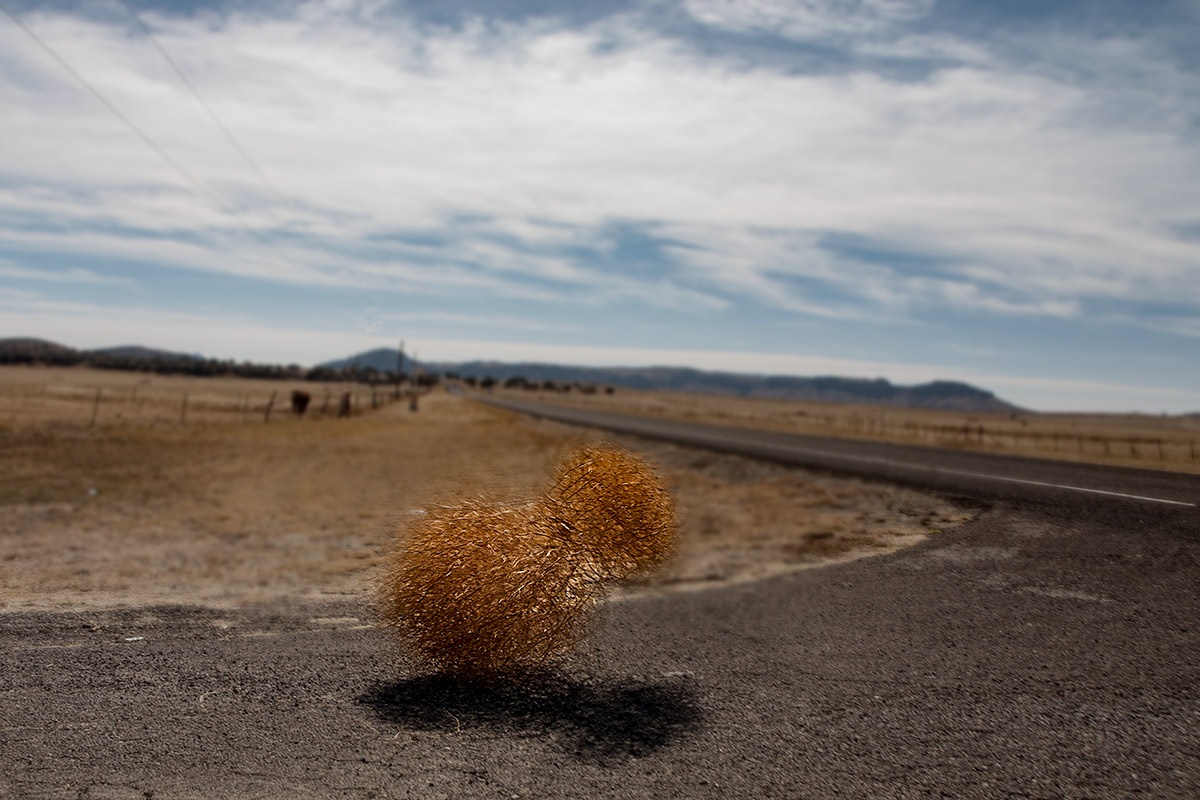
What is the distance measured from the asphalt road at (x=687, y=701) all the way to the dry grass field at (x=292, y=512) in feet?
2.89

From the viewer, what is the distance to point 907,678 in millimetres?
5727

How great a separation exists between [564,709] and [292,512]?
11742mm

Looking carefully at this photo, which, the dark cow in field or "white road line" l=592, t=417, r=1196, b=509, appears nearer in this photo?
"white road line" l=592, t=417, r=1196, b=509

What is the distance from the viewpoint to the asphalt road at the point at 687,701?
14.6ft

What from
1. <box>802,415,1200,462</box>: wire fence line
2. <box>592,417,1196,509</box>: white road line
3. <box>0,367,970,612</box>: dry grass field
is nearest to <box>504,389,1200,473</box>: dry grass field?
<box>802,415,1200,462</box>: wire fence line

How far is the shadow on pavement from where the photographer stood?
4926 mm

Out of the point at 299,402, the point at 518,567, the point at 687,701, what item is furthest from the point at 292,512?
the point at 299,402

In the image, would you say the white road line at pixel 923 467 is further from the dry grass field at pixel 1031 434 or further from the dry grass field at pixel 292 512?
the dry grass field at pixel 1031 434

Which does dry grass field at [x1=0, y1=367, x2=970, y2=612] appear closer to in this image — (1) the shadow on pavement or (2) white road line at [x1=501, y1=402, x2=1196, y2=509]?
(1) the shadow on pavement

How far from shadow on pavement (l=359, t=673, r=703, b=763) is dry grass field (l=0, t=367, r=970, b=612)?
1029mm

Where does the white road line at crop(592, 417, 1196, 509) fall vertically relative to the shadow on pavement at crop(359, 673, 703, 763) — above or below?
above

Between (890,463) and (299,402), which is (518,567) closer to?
(890,463)

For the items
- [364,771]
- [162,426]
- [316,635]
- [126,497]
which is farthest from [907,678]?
[162,426]

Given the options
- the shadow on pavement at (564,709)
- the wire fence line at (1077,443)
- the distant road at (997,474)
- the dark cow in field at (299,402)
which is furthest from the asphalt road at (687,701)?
the dark cow in field at (299,402)
